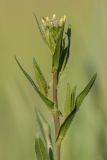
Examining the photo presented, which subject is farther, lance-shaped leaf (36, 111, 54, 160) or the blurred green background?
the blurred green background

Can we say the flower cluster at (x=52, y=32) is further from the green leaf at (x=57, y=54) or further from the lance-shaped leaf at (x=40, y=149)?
the lance-shaped leaf at (x=40, y=149)

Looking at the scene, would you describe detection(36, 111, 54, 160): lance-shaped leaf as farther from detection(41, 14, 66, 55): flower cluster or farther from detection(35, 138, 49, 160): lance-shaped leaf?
detection(41, 14, 66, 55): flower cluster

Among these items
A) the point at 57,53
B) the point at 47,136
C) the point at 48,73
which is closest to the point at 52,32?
the point at 57,53

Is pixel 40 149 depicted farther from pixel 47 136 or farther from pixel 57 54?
pixel 57 54

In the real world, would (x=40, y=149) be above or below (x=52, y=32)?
below

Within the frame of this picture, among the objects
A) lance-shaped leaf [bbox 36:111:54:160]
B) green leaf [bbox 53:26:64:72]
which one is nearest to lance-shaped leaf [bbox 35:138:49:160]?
lance-shaped leaf [bbox 36:111:54:160]

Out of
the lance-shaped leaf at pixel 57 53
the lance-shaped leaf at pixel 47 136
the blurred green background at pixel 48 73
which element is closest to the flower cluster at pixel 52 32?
the lance-shaped leaf at pixel 57 53

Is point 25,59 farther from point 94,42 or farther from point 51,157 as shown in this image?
point 51,157

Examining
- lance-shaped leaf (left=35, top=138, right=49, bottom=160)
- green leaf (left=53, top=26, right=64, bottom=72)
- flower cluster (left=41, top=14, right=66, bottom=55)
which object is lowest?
lance-shaped leaf (left=35, top=138, right=49, bottom=160)
